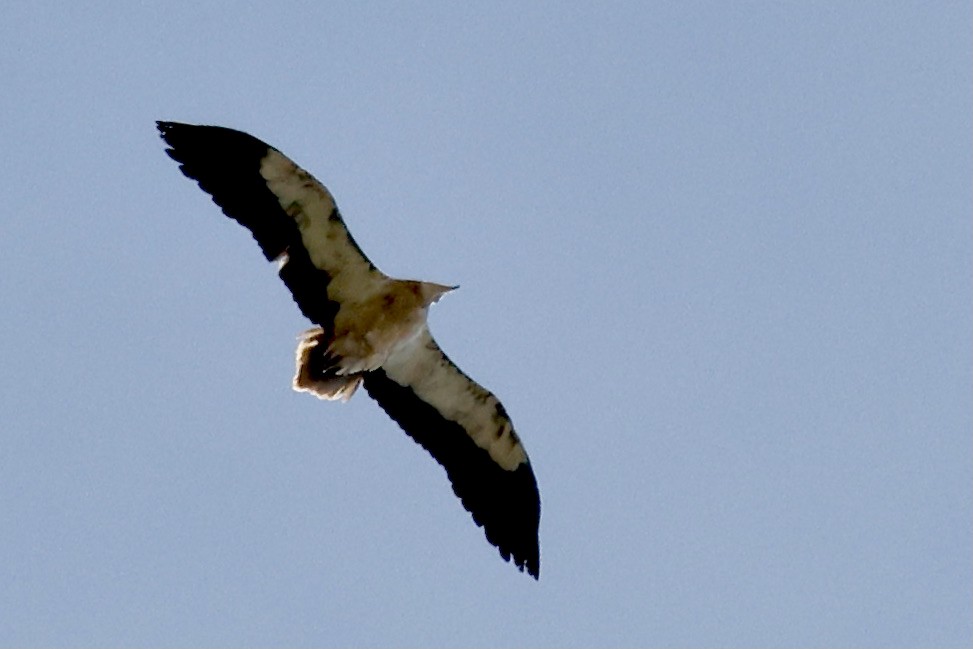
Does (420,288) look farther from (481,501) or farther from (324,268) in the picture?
(481,501)

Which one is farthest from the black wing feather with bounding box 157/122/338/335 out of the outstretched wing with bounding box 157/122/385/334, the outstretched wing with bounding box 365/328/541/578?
the outstretched wing with bounding box 365/328/541/578

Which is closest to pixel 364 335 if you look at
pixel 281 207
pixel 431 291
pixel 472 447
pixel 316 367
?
pixel 316 367

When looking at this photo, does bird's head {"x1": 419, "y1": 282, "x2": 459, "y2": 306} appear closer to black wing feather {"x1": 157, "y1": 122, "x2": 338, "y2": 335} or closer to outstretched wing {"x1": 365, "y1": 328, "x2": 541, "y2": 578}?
outstretched wing {"x1": 365, "y1": 328, "x2": 541, "y2": 578}

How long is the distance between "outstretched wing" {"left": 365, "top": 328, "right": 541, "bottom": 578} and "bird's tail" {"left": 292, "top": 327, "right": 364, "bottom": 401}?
66 cm

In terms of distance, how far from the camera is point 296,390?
54.6 ft

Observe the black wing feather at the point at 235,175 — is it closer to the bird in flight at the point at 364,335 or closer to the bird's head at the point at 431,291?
the bird in flight at the point at 364,335

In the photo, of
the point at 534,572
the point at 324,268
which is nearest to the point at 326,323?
the point at 324,268

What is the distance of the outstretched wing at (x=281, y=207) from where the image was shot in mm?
16219

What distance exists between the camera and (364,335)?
1644 centimetres

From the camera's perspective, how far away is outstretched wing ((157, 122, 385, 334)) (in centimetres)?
1622

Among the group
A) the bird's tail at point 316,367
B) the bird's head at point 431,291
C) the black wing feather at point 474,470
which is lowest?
the bird's tail at point 316,367

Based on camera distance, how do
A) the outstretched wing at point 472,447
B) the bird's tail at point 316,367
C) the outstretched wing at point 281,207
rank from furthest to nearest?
the outstretched wing at point 472,447
the bird's tail at point 316,367
the outstretched wing at point 281,207

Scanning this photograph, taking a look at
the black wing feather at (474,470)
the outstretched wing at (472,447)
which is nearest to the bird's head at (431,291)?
the outstretched wing at (472,447)

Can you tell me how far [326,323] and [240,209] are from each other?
4.20 feet
